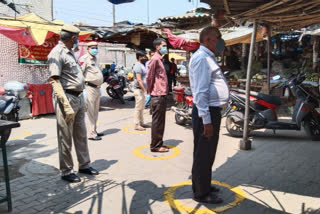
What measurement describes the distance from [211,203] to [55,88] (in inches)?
93.5

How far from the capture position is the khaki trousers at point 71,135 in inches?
146

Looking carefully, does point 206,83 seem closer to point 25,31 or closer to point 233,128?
point 233,128

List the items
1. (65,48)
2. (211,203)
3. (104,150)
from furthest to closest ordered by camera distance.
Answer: (104,150), (65,48), (211,203)

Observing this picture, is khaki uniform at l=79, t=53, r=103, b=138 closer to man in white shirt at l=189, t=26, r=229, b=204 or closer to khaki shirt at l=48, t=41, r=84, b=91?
khaki shirt at l=48, t=41, r=84, b=91

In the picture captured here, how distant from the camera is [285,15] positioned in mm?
4180

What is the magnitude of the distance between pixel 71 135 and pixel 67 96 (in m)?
0.54

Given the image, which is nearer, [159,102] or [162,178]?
[162,178]

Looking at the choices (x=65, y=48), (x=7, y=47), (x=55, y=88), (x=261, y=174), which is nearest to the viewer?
(x=55, y=88)

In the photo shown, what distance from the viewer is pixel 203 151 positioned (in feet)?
10.2

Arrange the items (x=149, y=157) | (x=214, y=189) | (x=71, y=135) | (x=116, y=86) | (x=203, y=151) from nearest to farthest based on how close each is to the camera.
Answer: (x=203, y=151), (x=214, y=189), (x=71, y=135), (x=149, y=157), (x=116, y=86)

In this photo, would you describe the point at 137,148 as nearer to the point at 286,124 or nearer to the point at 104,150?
the point at 104,150

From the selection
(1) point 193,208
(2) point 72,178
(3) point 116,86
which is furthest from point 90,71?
(3) point 116,86

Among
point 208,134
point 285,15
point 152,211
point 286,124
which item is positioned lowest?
point 152,211

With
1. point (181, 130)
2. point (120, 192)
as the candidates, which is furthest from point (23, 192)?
point (181, 130)
